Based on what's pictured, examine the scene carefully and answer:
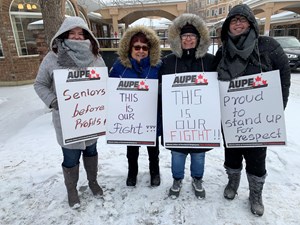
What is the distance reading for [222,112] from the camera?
2.20 metres

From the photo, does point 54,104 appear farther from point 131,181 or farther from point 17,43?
point 17,43

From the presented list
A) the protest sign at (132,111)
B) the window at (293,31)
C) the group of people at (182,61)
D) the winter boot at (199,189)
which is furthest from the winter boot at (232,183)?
the window at (293,31)

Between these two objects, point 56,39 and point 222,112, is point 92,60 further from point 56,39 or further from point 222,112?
point 222,112

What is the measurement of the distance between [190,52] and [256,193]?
1.54 m

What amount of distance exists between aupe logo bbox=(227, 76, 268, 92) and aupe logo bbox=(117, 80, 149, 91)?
0.81 metres

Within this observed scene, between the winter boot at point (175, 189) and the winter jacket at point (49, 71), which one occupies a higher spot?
the winter jacket at point (49, 71)

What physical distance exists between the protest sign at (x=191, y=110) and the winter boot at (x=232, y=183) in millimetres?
520

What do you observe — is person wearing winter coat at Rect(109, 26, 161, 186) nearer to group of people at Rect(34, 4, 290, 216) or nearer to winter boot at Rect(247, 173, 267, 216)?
group of people at Rect(34, 4, 290, 216)

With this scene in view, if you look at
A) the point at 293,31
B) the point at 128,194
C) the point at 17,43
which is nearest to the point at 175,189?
the point at 128,194

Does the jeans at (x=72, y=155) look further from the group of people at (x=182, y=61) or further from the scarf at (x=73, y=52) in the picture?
the scarf at (x=73, y=52)

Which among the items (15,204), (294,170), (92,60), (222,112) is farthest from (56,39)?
(294,170)

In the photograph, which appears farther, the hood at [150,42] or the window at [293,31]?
the window at [293,31]

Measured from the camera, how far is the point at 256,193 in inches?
90.3

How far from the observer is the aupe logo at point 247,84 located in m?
2.00
